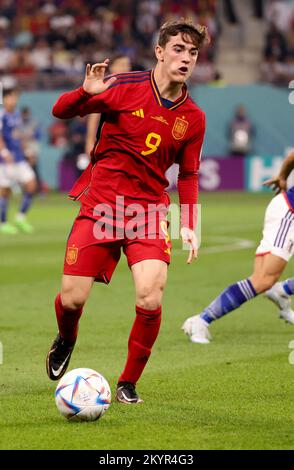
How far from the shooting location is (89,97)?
610cm

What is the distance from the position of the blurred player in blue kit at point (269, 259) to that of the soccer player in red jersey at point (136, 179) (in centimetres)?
198

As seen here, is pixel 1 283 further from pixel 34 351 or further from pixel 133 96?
pixel 133 96

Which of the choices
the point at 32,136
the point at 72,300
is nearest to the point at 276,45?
the point at 32,136

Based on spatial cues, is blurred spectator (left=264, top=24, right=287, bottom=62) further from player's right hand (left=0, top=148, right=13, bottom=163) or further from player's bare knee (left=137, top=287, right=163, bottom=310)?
player's bare knee (left=137, top=287, right=163, bottom=310)

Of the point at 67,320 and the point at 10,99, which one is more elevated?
the point at 67,320

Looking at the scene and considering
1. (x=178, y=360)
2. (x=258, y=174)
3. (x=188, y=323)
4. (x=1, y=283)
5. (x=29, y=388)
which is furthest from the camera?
(x=258, y=174)

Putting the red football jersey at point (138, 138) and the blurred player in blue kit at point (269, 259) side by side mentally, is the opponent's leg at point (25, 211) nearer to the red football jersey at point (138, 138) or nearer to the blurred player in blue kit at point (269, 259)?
the blurred player in blue kit at point (269, 259)

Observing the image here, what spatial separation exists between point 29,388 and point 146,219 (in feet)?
4.47

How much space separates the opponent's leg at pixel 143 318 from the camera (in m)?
6.11

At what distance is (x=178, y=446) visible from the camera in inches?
202

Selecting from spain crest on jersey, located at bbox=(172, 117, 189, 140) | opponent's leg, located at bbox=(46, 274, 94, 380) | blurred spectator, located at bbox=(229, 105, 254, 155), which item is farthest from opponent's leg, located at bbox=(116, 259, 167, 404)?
blurred spectator, located at bbox=(229, 105, 254, 155)

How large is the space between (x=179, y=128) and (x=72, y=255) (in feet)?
3.24

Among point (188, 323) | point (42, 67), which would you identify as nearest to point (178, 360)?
point (188, 323)

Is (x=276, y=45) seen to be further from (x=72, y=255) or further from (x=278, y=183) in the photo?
(x=72, y=255)
